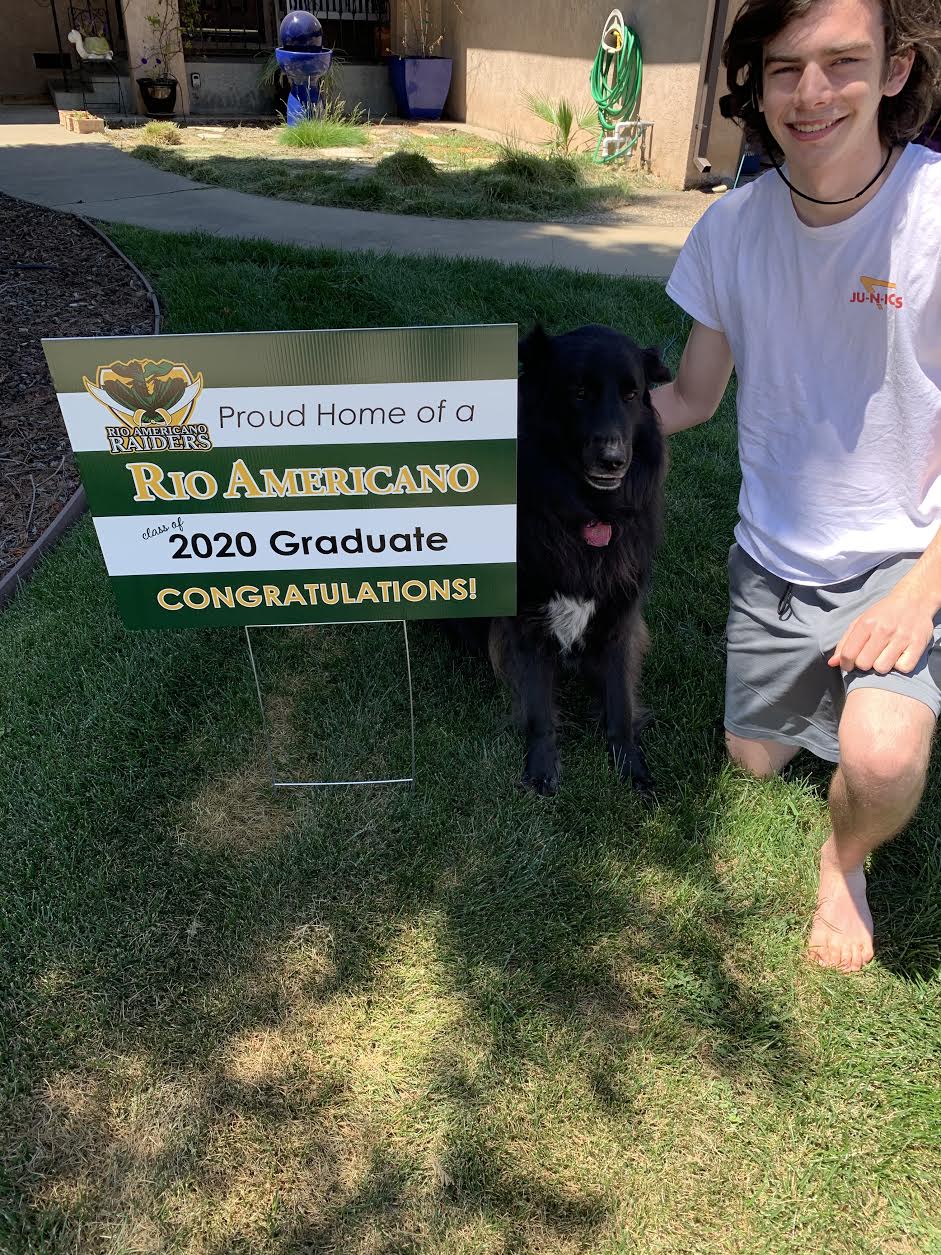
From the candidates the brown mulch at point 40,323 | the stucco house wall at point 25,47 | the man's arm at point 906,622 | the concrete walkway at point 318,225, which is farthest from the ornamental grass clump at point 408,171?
the stucco house wall at point 25,47

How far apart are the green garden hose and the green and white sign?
27.6ft

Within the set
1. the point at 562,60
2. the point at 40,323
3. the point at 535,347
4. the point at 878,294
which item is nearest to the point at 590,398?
the point at 535,347

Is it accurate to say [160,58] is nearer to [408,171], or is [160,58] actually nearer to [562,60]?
[562,60]

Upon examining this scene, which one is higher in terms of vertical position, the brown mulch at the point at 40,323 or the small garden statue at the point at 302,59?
the small garden statue at the point at 302,59

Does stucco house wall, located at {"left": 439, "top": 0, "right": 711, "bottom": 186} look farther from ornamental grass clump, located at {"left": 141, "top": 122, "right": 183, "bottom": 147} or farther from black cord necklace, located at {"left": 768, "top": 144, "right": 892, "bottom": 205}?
black cord necklace, located at {"left": 768, "top": 144, "right": 892, "bottom": 205}

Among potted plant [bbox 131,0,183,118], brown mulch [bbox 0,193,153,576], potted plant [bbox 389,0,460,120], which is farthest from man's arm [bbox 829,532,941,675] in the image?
potted plant [bbox 131,0,183,118]

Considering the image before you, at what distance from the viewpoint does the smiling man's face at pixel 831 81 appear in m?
1.67

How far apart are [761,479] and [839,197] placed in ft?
2.21

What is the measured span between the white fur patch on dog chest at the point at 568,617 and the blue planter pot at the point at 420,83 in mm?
13306

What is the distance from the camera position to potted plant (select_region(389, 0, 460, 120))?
12.8 m

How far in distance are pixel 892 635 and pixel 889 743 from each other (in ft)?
0.78

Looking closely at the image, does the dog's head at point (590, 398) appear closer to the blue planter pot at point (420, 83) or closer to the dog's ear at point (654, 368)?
the dog's ear at point (654, 368)

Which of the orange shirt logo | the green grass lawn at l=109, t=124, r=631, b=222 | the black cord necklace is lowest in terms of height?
the green grass lawn at l=109, t=124, r=631, b=222

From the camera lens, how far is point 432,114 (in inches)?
529
